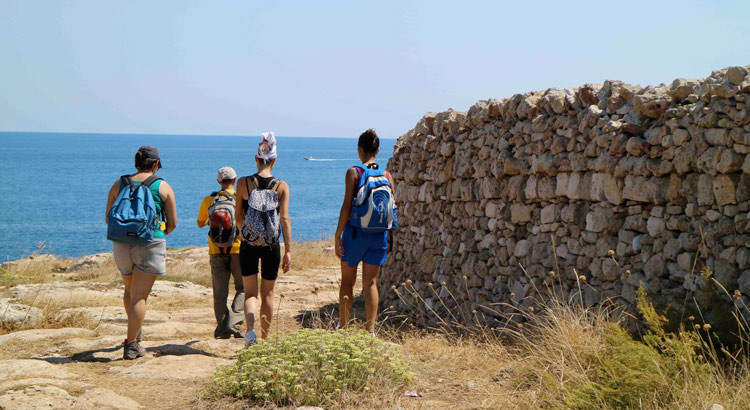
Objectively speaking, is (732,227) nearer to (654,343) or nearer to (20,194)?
(654,343)

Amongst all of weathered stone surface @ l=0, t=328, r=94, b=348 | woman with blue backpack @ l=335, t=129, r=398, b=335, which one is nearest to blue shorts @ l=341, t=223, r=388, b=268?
woman with blue backpack @ l=335, t=129, r=398, b=335

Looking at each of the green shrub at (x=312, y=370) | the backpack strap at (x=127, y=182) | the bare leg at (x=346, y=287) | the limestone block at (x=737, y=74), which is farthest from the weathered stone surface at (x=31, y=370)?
the limestone block at (x=737, y=74)

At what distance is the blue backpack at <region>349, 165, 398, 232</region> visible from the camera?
6086mm

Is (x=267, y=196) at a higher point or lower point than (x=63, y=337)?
higher

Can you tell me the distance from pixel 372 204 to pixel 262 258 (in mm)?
1107

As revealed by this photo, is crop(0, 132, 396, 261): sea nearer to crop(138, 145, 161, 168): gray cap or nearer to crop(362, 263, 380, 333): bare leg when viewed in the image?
crop(138, 145, 161, 168): gray cap

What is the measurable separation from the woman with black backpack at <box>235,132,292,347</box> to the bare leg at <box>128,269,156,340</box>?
0.89 metres

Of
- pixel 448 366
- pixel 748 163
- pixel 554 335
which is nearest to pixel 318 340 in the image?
pixel 448 366

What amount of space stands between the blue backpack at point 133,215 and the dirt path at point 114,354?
1.11m

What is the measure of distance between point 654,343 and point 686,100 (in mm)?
2330

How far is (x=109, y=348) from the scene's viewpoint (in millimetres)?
6762

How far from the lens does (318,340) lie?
5.05 meters

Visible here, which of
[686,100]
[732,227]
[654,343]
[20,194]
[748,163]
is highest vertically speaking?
[686,100]

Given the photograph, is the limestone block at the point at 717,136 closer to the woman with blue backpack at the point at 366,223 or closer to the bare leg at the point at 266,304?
the woman with blue backpack at the point at 366,223
